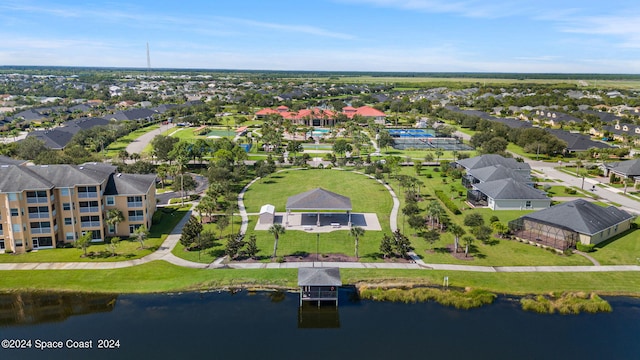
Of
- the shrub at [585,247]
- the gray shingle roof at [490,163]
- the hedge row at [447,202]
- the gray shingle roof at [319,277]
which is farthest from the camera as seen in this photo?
the gray shingle roof at [490,163]

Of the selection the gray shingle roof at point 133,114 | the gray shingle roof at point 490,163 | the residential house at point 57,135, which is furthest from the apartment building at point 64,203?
the gray shingle roof at point 133,114

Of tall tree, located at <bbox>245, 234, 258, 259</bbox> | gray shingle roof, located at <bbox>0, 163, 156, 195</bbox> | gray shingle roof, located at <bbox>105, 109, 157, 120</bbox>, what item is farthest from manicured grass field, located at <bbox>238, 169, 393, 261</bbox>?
gray shingle roof, located at <bbox>105, 109, 157, 120</bbox>

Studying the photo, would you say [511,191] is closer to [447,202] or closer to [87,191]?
[447,202]

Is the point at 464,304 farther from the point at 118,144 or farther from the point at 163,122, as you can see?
the point at 163,122

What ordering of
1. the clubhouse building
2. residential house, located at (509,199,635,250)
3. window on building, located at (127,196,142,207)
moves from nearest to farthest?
residential house, located at (509,199,635,250)
window on building, located at (127,196,142,207)
the clubhouse building

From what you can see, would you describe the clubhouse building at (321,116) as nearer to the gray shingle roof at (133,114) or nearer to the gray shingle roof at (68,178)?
the gray shingle roof at (133,114)

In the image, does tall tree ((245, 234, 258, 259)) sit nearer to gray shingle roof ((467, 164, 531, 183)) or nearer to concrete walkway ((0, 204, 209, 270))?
concrete walkway ((0, 204, 209, 270))
